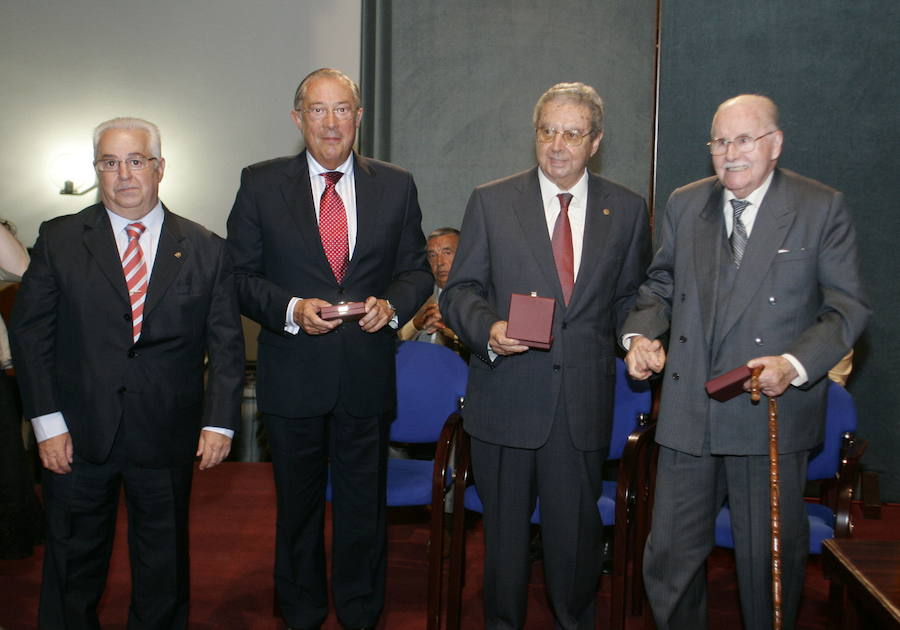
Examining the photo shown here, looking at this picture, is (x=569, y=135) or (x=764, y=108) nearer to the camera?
→ (x=764, y=108)

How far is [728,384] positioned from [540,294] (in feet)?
2.21

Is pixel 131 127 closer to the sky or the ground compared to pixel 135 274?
closer to the sky

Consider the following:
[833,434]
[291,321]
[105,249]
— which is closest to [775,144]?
[833,434]

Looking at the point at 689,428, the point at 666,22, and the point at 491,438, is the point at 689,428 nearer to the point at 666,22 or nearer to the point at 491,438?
the point at 491,438

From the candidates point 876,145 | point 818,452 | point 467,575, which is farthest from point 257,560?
point 876,145

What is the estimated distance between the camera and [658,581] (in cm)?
276

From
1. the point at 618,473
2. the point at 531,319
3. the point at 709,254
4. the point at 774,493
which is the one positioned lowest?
the point at 618,473

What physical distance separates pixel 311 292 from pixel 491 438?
78 centimetres

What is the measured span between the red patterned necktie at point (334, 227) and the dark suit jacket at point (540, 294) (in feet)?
1.22

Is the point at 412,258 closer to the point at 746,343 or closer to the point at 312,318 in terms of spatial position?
the point at 312,318

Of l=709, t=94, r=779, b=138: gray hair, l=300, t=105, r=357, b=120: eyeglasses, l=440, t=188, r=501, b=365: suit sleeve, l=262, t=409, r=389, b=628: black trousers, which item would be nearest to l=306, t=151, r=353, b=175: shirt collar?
l=300, t=105, r=357, b=120: eyeglasses

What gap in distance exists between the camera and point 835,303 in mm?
2508

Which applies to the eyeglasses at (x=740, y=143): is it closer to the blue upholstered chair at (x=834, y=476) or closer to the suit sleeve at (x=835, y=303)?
the suit sleeve at (x=835, y=303)

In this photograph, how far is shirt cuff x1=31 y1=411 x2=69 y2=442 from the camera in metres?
2.58
